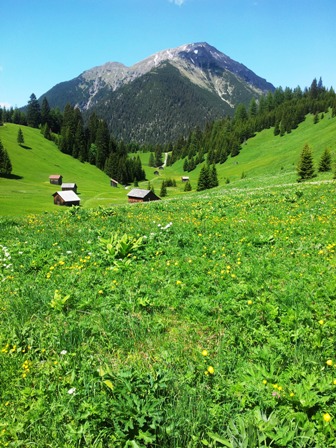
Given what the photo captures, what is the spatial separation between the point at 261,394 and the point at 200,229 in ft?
26.4

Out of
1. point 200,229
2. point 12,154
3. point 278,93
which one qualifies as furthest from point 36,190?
point 278,93

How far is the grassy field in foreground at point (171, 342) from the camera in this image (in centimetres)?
343

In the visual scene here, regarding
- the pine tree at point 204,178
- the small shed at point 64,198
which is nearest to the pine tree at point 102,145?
the small shed at point 64,198

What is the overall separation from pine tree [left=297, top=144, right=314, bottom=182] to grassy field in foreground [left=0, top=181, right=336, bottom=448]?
A: 4138 centimetres

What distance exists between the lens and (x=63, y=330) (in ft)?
17.6

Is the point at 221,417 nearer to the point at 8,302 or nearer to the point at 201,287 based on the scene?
the point at 201,287

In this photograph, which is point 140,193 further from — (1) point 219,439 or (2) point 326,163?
(1) point 219,439

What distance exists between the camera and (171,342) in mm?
5086

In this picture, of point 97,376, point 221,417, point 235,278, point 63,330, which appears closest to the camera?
point 221,417

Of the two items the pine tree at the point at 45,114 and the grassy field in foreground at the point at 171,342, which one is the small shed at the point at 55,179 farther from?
the grassy field in foreground at the point at 171,342

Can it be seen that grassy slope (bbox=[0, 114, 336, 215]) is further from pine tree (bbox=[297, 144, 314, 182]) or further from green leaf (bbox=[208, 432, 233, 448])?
green leaf (bbox=[208, 432, 233, 448])

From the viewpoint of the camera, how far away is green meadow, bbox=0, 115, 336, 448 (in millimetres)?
3434

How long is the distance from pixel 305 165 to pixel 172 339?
4906 cm

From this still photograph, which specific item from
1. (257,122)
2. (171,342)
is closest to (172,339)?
(171,342)
